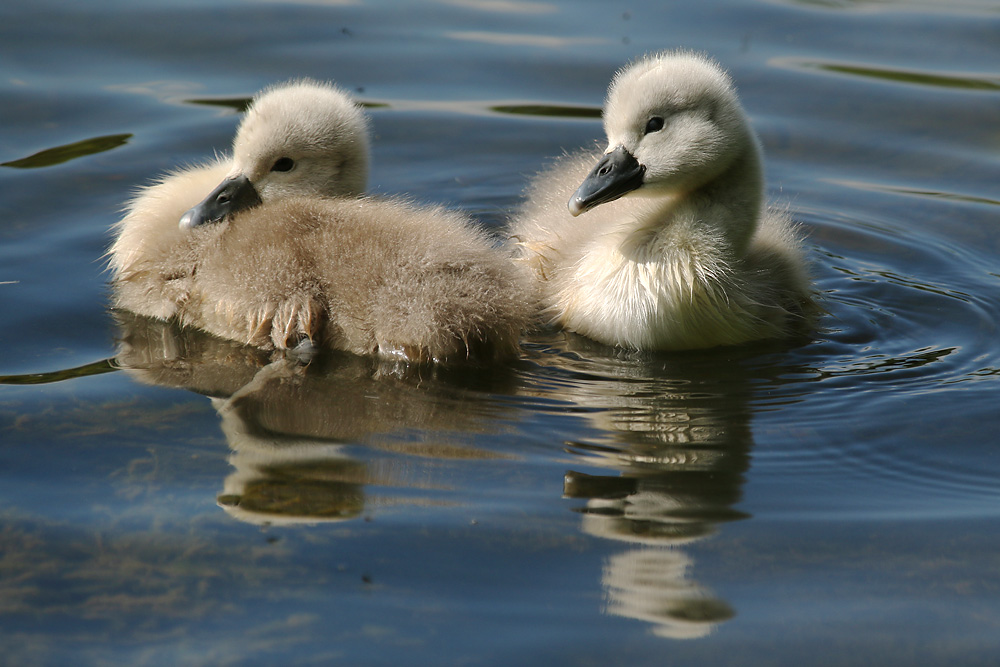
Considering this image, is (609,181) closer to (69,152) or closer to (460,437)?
(460,437)

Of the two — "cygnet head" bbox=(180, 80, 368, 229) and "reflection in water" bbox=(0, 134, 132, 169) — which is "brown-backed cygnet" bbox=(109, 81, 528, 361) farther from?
"reflection in water" bbox=(0, 134, 132, 169)

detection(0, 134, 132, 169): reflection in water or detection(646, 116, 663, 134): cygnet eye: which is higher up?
detection(646, 116, 663, 134): cygnet eye

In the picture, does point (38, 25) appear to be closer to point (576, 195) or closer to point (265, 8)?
Answer: point (265, 8)

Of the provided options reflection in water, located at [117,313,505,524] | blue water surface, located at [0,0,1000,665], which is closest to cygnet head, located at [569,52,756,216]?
blue water surface, located at [0,0,1000,665]

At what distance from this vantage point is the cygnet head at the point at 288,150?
4641mm

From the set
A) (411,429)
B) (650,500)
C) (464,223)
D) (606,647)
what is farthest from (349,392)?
(606,647)

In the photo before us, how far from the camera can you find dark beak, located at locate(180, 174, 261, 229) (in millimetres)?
4531

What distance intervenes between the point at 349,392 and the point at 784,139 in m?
3.99

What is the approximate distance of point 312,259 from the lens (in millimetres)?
4258

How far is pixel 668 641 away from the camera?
2.84 meters

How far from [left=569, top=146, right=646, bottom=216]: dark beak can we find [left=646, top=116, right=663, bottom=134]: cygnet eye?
0.12 m

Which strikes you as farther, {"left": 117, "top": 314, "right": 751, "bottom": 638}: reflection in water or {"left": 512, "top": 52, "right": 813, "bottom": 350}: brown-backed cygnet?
{"left": 512, "top": 52, "right": 813, "bottom": 350}: brown-backed cygnet

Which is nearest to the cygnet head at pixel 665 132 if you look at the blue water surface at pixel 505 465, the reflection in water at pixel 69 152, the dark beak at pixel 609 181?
the dark beak at pixel 609 181

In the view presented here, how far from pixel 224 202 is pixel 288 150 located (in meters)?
0.32
